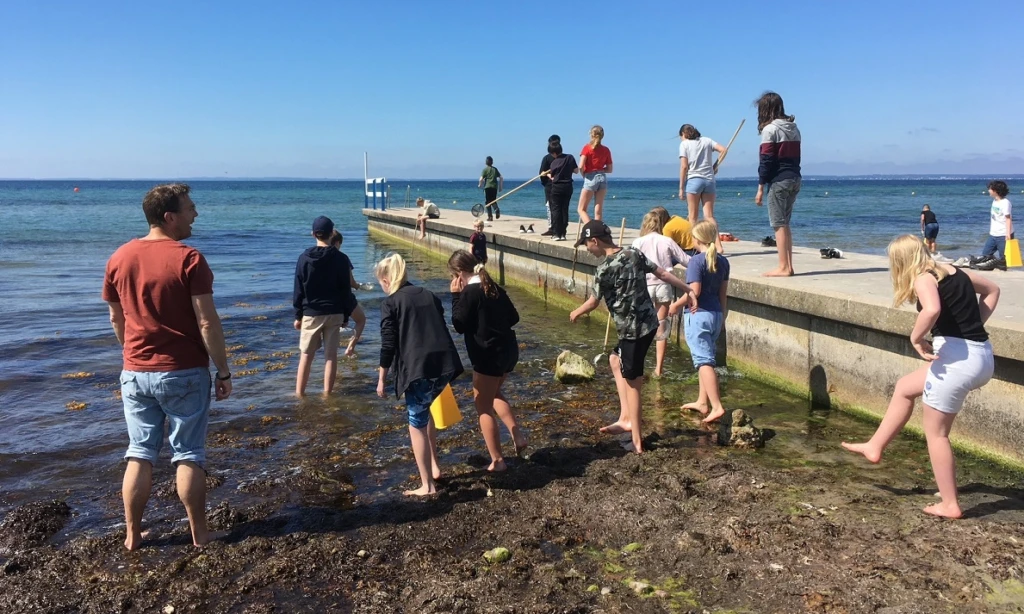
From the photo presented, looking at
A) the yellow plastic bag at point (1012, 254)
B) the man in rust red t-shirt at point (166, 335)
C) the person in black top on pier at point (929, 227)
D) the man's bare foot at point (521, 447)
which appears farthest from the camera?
the person in black top on pier at point (929, 227)

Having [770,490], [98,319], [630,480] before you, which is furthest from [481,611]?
[98,319]

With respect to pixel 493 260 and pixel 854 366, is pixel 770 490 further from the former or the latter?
pixel 493 260

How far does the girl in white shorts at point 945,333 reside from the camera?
402cm

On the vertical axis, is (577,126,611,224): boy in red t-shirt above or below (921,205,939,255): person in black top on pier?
above

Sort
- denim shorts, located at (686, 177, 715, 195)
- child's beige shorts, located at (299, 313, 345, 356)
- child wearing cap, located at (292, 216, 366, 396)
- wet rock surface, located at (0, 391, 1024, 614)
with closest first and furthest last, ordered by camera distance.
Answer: wet rock surface, located at (0, 391, 1024, 614) → child wearing cap, located at (292, 216, 366, 396) → child's beige shorts, located at (299, 313, 345, 356) → denim shorts, located at (686, 177, 715, 195)

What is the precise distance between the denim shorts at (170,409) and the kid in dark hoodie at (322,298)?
3.04 m

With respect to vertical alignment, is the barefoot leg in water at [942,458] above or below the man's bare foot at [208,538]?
above

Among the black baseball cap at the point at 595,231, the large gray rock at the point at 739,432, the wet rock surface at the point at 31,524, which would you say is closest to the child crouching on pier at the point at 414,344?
the black baseball cap at the point at 595,231

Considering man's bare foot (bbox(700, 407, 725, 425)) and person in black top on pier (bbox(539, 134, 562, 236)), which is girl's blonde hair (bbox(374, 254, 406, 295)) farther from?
person in black top on pier (bbox(539, 134, 562, 236))

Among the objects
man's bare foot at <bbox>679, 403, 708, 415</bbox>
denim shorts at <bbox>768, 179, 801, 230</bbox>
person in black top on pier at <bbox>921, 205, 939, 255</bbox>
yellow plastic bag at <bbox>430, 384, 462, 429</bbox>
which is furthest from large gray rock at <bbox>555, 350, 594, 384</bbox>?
person in black top on pier at <bbox>921, 205, 939, 255</bbox>

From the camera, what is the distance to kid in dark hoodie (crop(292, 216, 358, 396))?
7133 mm

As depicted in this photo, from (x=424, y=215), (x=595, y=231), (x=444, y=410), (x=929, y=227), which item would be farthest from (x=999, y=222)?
(x=424, y=215)

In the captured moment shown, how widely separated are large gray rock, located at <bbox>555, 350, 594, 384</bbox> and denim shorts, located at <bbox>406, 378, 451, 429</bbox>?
123 inches

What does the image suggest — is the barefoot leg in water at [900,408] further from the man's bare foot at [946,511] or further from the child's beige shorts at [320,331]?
the child's beige shorts at [320,331]
